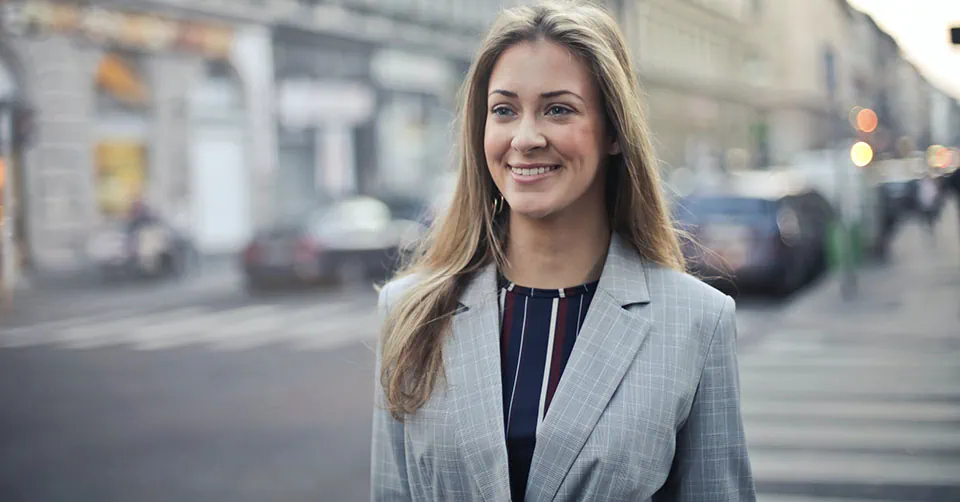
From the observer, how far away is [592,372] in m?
2.25

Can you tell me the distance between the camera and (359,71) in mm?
32969

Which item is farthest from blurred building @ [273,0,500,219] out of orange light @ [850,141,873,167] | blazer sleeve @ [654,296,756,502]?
blazer sleeve @ [654,296,756,502]

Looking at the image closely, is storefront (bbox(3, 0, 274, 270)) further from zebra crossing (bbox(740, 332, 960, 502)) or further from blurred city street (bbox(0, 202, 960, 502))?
zebra crossing (bbox(740, 332, 960, 502))

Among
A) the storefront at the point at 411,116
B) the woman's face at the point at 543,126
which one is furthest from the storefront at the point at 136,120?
the woman's face at the point at 543,126

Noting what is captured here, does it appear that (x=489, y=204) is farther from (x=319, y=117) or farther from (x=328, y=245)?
(x=319, y=117)

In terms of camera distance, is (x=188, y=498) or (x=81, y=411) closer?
(x=188, y=498)

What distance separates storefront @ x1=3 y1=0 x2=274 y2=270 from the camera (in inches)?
902

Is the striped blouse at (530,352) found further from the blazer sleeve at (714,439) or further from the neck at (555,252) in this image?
the blazer sleeve at (714,439)

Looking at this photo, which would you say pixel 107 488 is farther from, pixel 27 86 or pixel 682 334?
pixel 27 86

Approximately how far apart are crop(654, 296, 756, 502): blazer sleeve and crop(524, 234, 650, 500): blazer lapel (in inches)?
6.3

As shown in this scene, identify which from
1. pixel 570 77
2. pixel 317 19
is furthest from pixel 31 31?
pixel 570 77

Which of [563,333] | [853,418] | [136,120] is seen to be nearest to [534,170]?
[563,333]

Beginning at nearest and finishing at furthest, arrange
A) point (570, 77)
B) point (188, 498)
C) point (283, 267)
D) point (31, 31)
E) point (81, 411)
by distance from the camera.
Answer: point (570, 77)
point (188, 498)
point (81, 411)
point (283, 267)
point (31, 31)

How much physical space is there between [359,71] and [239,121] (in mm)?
5207
